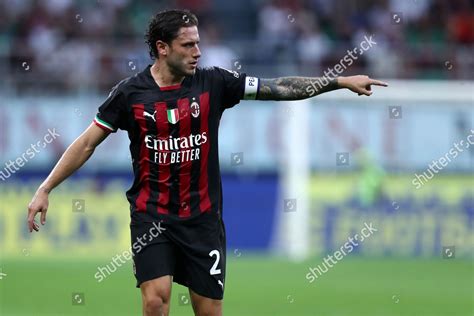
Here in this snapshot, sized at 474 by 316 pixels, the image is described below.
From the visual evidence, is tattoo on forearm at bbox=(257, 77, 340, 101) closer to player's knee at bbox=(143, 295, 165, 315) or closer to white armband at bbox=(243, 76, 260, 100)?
white armband at bbox=(243, 76, 260, 100)

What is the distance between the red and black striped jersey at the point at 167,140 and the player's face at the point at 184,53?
163 millimetres

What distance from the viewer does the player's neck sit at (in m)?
7.77

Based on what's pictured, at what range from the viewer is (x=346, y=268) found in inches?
695

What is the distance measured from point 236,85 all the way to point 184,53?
1.50 feet

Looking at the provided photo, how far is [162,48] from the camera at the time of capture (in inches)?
306

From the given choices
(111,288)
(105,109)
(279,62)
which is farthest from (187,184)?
(279,62)

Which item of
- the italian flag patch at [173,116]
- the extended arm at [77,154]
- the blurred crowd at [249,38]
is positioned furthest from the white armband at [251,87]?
the blurred crowd at [249,38]

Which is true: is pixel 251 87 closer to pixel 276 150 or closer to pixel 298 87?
pixel 298 87

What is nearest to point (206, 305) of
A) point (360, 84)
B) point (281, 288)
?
point (360, 84)

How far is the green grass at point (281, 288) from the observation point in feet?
40.2

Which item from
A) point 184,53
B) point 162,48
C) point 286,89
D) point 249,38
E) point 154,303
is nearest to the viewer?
point 154,303

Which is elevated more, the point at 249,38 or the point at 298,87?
the point at 249,38

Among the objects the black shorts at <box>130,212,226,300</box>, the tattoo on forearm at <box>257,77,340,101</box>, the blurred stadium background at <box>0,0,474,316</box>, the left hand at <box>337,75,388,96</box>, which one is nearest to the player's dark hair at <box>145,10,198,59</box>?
the tattoo on forearm at <box>257,77,340,101</box>

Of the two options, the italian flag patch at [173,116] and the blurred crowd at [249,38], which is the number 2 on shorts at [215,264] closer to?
the italian flag patch at [173,116]
